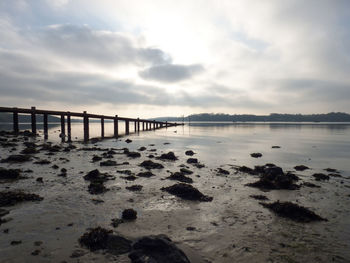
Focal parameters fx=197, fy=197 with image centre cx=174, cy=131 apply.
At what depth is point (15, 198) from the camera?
27.0 ft

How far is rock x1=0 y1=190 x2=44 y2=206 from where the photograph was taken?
790 centimetres

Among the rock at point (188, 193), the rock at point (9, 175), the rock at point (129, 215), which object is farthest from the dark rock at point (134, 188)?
the rock at point (9, 175)

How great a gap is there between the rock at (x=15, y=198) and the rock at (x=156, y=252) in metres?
6.04

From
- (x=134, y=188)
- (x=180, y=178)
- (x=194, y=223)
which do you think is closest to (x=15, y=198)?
(x=134, y=188)

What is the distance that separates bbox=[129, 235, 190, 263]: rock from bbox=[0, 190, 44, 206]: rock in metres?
6.04

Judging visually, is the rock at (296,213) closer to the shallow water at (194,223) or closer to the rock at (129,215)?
the shallow water at (194,223)

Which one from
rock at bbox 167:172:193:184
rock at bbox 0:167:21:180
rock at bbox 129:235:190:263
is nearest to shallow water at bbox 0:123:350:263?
rock at bbox 129:235:190:263

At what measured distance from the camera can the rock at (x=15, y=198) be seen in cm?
790

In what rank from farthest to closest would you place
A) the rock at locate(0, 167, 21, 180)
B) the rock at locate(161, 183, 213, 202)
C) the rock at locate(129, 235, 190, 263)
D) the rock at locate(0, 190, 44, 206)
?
the rock at locate(0, 167, 21, 180), the rock at locate(161, 183, 213, 202), the rock at locate(0, 190, 44, 206), the rock at locate(129, 235, 190, 263)

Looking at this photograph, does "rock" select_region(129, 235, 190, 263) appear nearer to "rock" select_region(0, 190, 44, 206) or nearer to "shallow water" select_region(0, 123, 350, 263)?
"shallow water" select_region(0, 123, 350, 263)

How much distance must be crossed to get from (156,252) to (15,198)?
7.08 metres

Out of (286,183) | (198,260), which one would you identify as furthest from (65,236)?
(286,183)

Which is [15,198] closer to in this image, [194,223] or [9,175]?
[9,175]

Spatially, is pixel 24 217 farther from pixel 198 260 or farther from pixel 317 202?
pixel 317 202
